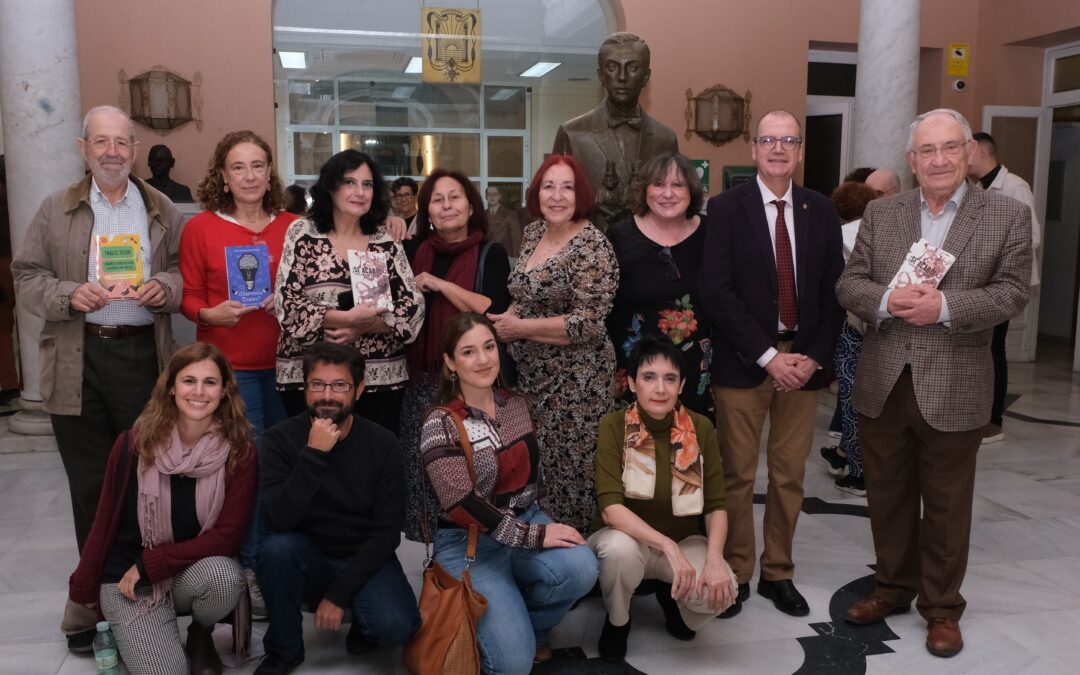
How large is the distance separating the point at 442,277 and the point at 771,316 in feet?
4.27

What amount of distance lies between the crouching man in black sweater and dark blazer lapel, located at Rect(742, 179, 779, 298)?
5.04ft

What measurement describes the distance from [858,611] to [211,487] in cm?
244

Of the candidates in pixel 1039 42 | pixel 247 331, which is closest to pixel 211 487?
pixel 247 331

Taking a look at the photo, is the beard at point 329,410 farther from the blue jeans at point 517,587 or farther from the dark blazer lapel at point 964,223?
the dark blazer lapel at point 964,223

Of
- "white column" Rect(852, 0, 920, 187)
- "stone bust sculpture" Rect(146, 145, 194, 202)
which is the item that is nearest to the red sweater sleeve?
"stone bust sculpture" Rect(146, 145, 194, 202)

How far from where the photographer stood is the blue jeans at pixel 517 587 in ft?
9.72

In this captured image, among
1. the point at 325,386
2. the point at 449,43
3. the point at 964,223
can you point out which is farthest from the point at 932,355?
the point at 449,43

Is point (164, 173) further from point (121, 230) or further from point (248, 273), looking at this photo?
point (248, 273)

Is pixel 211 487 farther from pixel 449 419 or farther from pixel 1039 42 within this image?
pixel 1039 42

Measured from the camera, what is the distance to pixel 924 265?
126 inches

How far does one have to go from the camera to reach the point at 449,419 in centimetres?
312

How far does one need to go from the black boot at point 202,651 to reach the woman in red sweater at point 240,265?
78cm

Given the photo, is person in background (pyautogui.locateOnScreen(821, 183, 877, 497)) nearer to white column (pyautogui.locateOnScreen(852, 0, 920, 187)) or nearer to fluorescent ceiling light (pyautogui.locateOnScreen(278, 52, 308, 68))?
white column (pyautogui.locateOnScreen(852, 0, 920, 187))

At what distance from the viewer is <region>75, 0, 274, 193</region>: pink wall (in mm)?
7980
